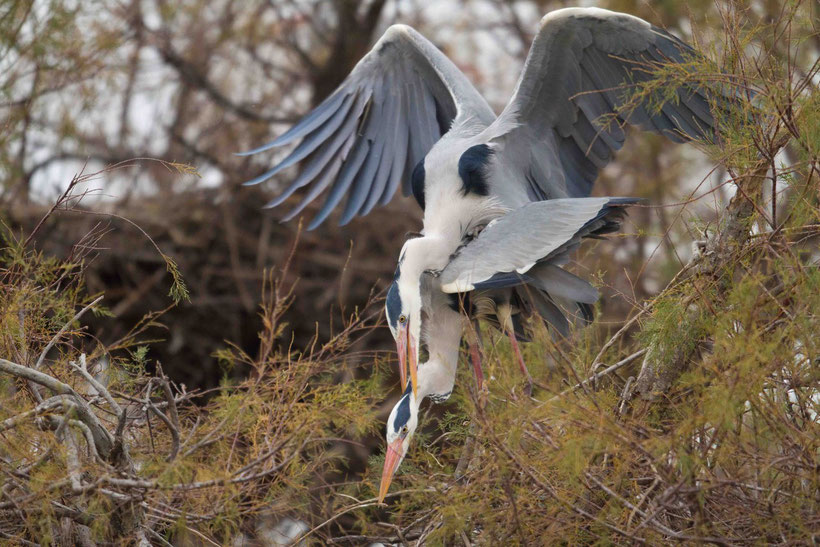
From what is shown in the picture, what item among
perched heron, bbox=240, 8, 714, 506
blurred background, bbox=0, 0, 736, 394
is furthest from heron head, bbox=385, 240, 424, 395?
blurred background, bbox=0, 0, 736, 394

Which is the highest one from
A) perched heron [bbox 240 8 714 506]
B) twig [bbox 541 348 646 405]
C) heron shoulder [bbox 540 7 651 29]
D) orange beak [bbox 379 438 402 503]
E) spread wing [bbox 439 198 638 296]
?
heron shoulder [bbox 540 7 651 29]

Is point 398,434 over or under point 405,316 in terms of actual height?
under

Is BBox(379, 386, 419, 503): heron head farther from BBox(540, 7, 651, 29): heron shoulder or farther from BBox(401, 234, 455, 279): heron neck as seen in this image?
BBox(540, 7, 651, 29): heron shoulder

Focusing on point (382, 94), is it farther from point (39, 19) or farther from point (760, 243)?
point (760, 243)

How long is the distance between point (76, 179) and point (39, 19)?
2460 millimetres

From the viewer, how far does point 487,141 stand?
3.60 meters

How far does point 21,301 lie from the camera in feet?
7.77

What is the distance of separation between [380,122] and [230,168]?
6.99 ft

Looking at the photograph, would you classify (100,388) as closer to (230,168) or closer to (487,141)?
(487,141)

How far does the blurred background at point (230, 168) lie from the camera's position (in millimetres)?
5598

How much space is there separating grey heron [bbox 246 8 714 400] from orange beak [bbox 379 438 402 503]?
27 centimetres

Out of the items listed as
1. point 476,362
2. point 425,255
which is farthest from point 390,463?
point 425,255

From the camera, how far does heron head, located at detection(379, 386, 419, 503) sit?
2.57 metres

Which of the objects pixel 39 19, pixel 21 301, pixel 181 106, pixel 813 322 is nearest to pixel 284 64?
pixel 181 106
